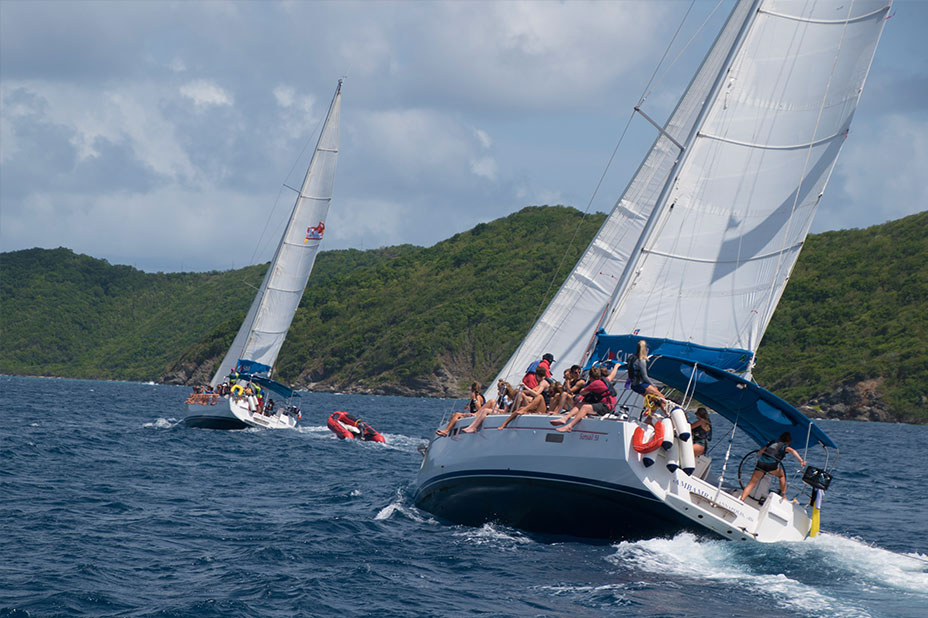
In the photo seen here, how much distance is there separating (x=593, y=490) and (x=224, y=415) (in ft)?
87.2

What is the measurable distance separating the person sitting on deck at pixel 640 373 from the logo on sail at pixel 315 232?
29.6 meters

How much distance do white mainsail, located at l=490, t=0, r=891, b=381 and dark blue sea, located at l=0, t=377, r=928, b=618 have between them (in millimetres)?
4006

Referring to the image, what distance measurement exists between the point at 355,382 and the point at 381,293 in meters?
25.3

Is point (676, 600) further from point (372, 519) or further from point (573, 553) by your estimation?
point (372, 519)

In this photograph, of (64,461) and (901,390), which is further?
(901,390)

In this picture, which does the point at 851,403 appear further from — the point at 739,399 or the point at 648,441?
the point at 648,441

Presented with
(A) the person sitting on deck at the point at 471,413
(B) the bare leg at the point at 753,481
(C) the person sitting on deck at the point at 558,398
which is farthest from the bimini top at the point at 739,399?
(A) the person sitting on deck at the point at 471,413

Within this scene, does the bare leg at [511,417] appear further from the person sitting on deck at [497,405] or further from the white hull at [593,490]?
the person sitting on deck at [497,405]

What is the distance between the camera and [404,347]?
396 feet

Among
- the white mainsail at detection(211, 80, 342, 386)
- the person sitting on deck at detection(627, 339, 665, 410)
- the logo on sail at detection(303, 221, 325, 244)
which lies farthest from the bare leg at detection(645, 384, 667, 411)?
the logo on sail at detection(303, 221, 325, 244)

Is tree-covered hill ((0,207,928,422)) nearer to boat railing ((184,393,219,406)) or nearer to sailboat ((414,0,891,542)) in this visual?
boat railing ((184,393,219,406))

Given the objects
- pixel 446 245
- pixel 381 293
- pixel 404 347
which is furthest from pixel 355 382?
pixel 446 245

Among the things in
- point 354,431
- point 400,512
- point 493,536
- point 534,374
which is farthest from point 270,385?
point 493,536

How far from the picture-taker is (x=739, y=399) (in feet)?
53.1
